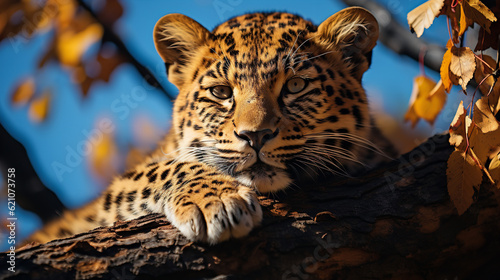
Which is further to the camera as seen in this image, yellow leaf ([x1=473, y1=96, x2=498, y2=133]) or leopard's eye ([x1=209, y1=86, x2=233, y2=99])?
leopard's eye ([x1=209, y1=86, x2=233, y2=99])

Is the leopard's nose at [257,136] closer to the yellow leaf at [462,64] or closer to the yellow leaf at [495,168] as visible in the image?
the yellow leaf at [462,64]

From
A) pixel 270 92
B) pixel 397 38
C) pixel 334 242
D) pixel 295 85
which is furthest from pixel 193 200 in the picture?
pixel 397 38

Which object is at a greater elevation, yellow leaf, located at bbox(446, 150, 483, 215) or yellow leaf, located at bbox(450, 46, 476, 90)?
yellow leaf, located at bbox(450, 46, 476, 90)

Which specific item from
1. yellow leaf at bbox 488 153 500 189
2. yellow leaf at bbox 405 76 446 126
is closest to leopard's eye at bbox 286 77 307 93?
yellow leaf at bbox 405 76 446 126

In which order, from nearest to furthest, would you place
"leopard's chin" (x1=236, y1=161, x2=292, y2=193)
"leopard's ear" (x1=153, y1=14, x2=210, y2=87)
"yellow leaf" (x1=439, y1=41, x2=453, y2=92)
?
"yellow leaf" (x1=439, y1=41, x2=453, y2=92) → "leopard's chin" (x1=236, y1=161, x2=292, y2=193) → "leopard's ear" (x1=153, y1=14, x2=210, y2=87)

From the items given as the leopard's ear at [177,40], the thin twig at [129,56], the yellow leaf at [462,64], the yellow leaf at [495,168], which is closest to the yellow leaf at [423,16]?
the yellow leaf at [462,64]

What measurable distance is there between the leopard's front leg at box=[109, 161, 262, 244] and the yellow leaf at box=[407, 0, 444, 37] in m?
1.78

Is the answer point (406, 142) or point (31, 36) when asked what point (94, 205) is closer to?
point (31, 36)

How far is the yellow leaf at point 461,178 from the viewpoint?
3523 millimetres

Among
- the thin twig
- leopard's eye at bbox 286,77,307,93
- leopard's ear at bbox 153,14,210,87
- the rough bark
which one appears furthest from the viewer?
the thin twig

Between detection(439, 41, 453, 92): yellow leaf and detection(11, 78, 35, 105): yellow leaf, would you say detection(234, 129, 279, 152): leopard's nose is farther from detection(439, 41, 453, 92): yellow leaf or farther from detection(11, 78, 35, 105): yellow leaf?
detection(11, 78, 35, 105): yellow leaf

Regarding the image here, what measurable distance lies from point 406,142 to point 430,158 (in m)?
5.18

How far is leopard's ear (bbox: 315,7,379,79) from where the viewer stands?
193 inches

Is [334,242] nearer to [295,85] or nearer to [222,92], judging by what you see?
[295,85]
